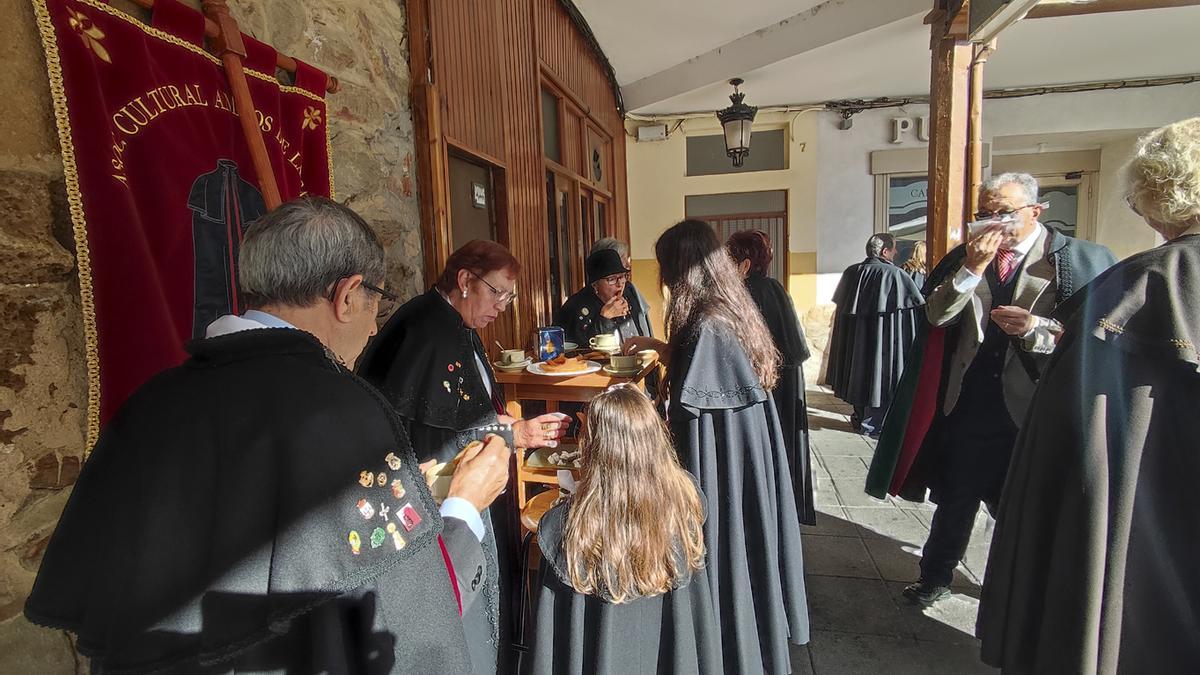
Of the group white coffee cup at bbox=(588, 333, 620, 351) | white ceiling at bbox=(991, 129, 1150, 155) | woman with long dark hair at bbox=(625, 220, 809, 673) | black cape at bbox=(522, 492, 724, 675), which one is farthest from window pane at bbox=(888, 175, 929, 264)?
black cape at bbox=(522, 492, 724, 675)

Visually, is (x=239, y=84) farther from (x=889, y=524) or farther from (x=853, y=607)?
(x=889, y=524)

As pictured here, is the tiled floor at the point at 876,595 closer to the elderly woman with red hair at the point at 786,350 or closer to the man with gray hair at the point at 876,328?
the elderly woman with red hair at the point at 786,350

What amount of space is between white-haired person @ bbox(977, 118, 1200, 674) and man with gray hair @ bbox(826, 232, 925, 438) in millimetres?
4214

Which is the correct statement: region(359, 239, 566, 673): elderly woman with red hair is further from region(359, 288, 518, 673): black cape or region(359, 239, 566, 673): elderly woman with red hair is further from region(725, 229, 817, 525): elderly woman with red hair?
region(725, 229, 817, 525): elderly woman with red hair

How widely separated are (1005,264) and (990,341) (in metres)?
0.37

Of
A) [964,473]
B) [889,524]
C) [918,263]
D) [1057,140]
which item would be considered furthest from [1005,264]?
[1057,140]

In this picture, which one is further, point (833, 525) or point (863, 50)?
point (863, 50)

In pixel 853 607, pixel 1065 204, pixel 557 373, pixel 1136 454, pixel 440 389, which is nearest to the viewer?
pixel 1136 454

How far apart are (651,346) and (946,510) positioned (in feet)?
5.52

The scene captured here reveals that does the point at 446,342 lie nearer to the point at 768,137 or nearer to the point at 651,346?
the point at 651,346

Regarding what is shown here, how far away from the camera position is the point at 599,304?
4.21m

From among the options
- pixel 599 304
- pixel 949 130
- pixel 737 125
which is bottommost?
pixel 599 304

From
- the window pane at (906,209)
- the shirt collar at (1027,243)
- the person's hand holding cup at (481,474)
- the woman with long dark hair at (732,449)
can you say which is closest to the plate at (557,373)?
the woman with long dark hair at (732,449)

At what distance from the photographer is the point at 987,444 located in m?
2.76
